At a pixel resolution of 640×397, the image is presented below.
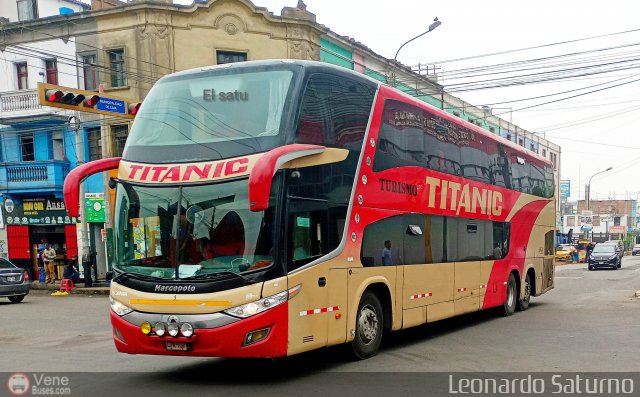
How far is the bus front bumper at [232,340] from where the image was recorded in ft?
25.0

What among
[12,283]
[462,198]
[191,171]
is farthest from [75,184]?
[12,283]

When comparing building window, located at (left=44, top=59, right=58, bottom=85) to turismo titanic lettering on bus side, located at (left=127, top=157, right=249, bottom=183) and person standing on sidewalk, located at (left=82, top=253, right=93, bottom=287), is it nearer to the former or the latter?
person standing on sidewalk, located at (left=82, top=253, right=93, bottom=287)

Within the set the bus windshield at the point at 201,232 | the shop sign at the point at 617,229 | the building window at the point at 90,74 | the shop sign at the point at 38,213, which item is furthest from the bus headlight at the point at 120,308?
the shop sign at the point at 617,229

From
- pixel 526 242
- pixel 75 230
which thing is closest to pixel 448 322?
pixel 526 242

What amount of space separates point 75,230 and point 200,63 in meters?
9.95

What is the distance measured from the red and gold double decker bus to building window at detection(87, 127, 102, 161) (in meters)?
21.1

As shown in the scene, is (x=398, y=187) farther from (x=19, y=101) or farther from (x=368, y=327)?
(x=19, y=101)

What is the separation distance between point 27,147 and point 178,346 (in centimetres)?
2607

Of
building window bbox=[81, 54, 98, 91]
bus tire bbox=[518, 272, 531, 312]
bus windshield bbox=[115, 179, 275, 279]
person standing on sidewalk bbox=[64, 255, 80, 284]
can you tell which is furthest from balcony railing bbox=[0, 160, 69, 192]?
bus windshield bbox=[115, 179, 275, 279]

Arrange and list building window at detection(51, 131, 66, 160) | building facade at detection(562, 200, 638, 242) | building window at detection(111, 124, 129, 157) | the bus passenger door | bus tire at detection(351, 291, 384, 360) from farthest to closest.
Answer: building facade at detection(562, 200, 638, 242), building window at detection(51, 131, 66, 160), building window at detection(111, 124, 129, 157), the bus passenger door, bus tire at detection(351, 291, 384, 360)

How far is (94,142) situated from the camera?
29094 millimetres

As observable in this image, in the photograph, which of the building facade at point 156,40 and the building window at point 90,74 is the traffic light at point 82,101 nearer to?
the building facade at point 156,40

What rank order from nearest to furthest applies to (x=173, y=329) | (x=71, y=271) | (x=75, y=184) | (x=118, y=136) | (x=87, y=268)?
(x=173, y=329), (x=75, y=184), (x=87, y=268), (x=71, y=271), (x=118, y=136)

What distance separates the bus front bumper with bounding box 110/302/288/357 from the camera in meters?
7.61
